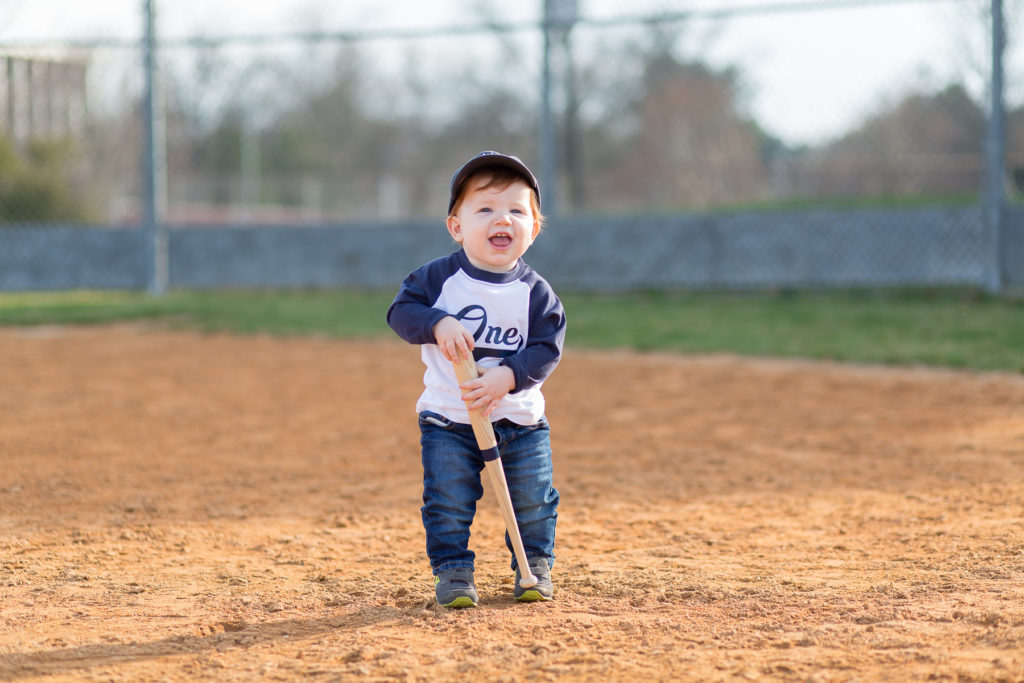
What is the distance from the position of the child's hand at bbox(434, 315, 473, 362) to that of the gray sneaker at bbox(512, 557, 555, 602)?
57 cm

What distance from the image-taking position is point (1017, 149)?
28.8ft

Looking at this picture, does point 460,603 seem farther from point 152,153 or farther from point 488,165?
point 152,153

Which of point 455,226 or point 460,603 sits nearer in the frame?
point 460,603

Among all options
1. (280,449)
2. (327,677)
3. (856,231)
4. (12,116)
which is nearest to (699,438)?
(280,449)

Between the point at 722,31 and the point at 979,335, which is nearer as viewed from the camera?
the point at 979,335

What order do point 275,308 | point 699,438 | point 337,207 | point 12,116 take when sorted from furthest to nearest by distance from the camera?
point 337,207 < point 12,116 < point 275,308 < point 699,438

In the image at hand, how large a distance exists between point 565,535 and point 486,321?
37.5 inches

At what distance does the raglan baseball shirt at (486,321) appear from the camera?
2.71 metres

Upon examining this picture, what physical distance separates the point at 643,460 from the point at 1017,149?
5.92m

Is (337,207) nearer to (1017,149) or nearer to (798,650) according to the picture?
(1017,149)

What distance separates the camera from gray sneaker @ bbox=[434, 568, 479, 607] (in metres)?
2.66

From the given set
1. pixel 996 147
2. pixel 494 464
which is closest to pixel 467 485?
pixel 494 464

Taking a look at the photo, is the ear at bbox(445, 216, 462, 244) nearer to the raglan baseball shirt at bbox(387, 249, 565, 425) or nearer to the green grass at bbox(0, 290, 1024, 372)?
the raglan baseball shirt at bbox(387, 249, 565, 425)

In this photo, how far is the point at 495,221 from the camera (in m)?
2.70
